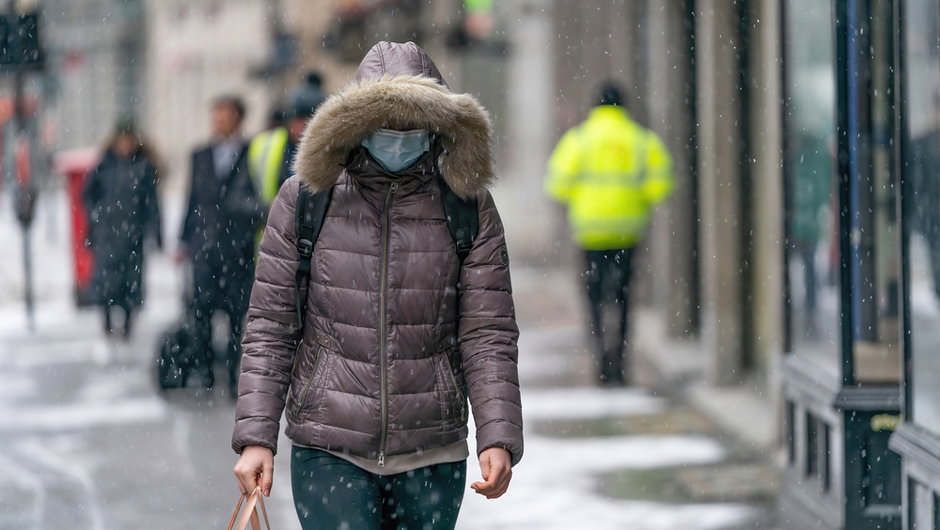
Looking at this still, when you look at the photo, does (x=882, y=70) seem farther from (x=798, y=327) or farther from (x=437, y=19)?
(x=437, y=19)

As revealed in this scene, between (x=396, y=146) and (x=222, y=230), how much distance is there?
20.3 ft

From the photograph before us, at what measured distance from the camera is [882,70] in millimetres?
6914

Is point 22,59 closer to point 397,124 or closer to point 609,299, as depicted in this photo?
point 609,299

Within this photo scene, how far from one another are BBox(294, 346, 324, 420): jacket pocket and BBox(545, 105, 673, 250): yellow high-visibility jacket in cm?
663

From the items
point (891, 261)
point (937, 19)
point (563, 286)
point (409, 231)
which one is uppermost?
point (937, 19)

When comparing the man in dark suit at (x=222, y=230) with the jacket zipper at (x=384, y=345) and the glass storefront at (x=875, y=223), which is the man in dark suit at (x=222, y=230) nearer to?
the glass storefront at (x=875, y=223)

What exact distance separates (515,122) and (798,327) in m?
17.2

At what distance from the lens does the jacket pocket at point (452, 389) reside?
3830mm

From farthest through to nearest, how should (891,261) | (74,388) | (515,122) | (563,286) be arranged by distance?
(515,122) → (563,286) → (74,388) → (891,261)

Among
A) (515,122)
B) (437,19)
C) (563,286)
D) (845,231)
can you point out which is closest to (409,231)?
(845,231)

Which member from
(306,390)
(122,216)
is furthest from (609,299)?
(306,390)

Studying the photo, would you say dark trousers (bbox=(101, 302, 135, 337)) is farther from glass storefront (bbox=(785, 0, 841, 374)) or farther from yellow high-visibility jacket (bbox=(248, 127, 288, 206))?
glass storefront (bbox=(785, 0, 841, 374))

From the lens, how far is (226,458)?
330 inches

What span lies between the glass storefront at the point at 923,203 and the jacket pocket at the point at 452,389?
2.10 metres
